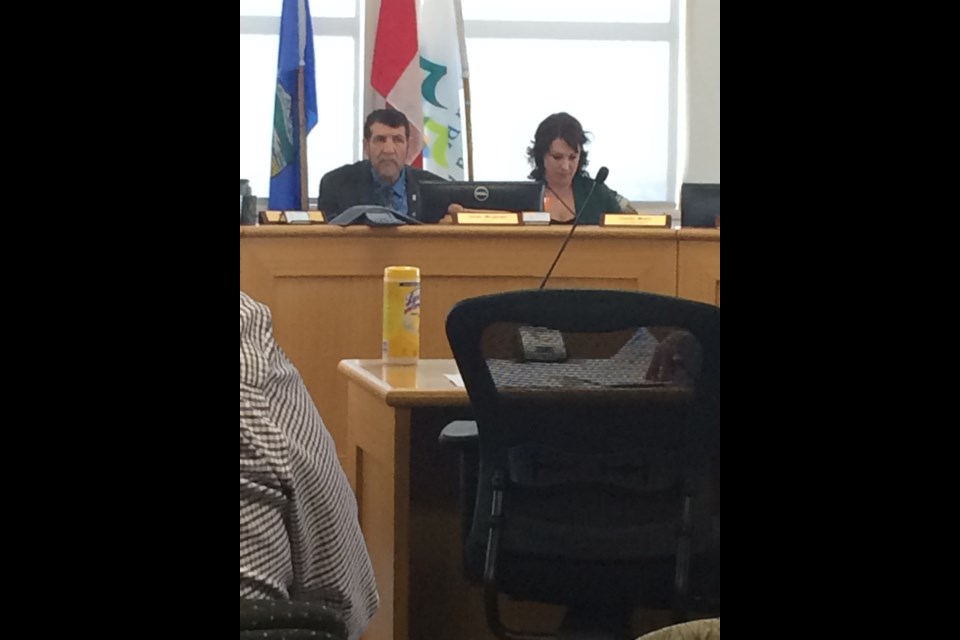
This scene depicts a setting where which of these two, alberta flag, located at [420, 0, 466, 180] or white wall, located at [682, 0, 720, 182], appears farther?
white wall, located at [682, 0, 720, 182]

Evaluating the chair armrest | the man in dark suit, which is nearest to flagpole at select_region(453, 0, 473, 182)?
the man in dark suit

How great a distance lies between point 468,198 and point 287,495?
2332 mm

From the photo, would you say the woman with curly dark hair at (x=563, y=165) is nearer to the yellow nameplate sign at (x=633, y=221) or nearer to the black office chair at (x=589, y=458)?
the yellow nameplate sign at (x=633, y=221)

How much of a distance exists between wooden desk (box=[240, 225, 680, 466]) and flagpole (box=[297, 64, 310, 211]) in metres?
1.78

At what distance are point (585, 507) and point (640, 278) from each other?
153cm

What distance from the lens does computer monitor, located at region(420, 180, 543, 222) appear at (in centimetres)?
359

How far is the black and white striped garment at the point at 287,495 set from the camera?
1.27 meters

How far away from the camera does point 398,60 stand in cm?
567

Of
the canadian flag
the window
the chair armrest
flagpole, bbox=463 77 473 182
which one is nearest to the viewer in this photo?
the chair armrest

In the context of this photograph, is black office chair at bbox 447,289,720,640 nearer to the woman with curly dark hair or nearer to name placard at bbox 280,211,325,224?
name placard at bbox 280,211,325,224
